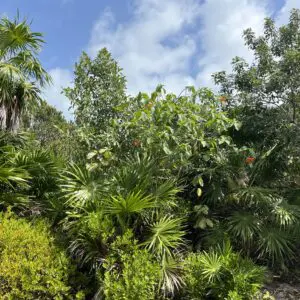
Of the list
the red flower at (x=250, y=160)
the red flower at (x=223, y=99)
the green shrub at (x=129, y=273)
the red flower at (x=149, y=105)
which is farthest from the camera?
the red flower at (x=223, y=99)

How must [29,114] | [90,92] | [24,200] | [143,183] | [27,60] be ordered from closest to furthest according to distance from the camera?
[143,183], [24,200], [90,92], [27,60], [29,114]

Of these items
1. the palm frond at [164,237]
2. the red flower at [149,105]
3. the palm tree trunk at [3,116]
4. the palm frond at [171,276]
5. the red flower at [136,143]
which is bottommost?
the palm frond at [171,276]

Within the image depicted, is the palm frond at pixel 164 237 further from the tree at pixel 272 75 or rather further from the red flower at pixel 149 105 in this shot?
the tree at pixel 272 75

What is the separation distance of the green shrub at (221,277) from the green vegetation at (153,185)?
1cm

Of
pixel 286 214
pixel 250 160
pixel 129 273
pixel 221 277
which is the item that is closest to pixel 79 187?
pixel 129 273

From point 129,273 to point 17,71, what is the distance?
460 centimetres

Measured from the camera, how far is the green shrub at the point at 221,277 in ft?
14.4

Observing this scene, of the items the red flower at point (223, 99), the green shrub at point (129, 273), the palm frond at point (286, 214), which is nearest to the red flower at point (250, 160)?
the palm frond at point (286, 214)

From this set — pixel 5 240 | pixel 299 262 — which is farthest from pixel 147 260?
pixel 299 262

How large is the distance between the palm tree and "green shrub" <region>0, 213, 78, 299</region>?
2.83 meters

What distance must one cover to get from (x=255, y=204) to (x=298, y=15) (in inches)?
154

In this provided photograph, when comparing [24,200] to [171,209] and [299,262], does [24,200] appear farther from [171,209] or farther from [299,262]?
[299,262]

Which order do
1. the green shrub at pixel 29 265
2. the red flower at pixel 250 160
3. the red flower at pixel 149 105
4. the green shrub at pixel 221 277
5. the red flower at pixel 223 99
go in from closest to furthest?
the green shrub at pixel 29 265 → the green shrub at pixel 221 277 → the red flower at pixel 250 160 → the red flower at pixel 149 105 → the red flower at pixel 223 99

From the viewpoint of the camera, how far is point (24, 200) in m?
5.64
